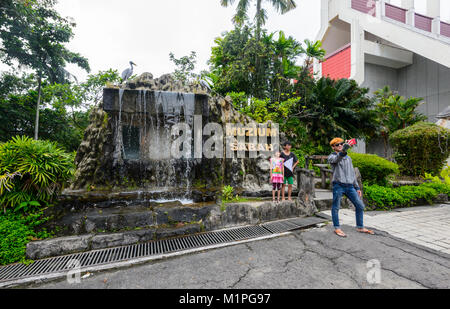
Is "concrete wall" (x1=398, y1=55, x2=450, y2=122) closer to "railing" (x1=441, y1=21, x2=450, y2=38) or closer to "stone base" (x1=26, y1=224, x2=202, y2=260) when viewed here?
"railing" (x1=441, y1=21, x2=450, y2=38)

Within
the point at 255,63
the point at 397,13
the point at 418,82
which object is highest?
the point at 397,13

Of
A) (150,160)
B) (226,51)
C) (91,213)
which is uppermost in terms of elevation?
(226,51)

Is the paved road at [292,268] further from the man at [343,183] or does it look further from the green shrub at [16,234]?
the green shrub at [16,234]

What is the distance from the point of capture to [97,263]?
308 cm

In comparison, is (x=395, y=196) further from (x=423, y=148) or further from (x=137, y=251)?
(x=137, y=251)

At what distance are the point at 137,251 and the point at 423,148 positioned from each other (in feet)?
40.5

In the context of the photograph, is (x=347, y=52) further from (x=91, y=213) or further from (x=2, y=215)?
(x=2, y=215)

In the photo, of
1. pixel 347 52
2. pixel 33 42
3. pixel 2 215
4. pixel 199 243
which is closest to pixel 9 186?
pixel 2 215

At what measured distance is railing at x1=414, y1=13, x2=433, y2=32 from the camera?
14703 millimetres

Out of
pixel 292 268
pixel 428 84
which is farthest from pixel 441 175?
pixel 428 84

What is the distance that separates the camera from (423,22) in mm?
14789

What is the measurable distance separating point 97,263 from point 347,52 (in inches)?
792

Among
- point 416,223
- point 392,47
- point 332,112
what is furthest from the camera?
point 392,47

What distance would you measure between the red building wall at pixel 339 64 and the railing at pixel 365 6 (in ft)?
9.78
